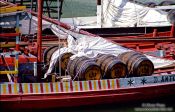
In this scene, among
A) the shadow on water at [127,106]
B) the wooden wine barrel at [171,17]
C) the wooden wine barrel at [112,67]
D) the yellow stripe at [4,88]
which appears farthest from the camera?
the wooden wine barrel at [171,17]

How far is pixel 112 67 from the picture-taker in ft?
42.2

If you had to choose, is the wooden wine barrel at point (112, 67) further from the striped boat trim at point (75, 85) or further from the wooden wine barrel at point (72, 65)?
the wooden wine barrel at point (72, 65)

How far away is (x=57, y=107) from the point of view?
12.5m

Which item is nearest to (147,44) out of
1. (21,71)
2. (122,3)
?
(122,3)

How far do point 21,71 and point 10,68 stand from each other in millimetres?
415

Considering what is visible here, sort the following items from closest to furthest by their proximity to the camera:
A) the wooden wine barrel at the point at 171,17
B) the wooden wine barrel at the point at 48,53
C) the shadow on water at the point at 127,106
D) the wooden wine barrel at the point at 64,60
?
the shadow on water at the point at 127,106
the wooden wine barrel at the point at 64,60
the wooden wine barrel at the point at 48,53
the wooden wine barrel at the point at 171,17

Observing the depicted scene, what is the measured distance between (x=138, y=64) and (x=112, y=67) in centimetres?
89

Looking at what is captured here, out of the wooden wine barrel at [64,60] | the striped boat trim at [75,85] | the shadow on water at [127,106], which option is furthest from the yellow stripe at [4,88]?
the wooden wine barrel at [64,60]

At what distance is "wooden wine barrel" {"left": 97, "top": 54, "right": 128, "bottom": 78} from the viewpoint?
12.9 metres

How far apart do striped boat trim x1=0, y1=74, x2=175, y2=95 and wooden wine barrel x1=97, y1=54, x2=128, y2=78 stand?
1.05ft

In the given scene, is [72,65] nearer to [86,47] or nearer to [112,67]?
[86,47]

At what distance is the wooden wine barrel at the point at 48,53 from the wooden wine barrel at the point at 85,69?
1436mm

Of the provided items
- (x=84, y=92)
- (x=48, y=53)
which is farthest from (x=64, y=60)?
(x=84, y=92)

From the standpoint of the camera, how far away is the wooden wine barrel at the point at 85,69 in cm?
1263
